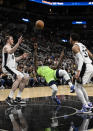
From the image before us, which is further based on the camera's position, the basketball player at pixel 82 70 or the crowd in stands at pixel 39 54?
the crowd in stands at pixel 39 54

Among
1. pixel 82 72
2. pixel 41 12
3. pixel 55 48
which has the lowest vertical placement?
pixel 55 48

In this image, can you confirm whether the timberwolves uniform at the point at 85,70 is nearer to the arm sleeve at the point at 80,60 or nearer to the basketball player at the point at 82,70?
the basketball player at the point at 82,70

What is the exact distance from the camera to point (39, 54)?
869 inches

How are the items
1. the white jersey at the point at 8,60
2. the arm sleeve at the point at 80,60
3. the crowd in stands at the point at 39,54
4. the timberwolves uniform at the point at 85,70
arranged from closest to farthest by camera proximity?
1. the arm sleeve at the point at 80,60
2. the timberwolves uniform at the point at 85,70
3. the white jersey at the point at 8,60
4. the crowd in stands at the point at 39,54

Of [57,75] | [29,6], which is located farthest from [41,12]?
[57,75]

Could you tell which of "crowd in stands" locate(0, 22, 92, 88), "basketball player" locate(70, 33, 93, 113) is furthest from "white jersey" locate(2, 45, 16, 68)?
"crowd in stands" locate(0, 22, 92, 88)

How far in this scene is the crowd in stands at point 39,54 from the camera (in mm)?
13049

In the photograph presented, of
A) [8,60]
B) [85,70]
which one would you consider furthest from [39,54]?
[85,70]

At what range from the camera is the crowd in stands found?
1305cm

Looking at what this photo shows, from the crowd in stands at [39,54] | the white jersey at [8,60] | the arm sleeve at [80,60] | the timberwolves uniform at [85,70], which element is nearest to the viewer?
the arm sleeve at [80,60]

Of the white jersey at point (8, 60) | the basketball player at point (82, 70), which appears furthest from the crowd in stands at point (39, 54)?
the basketball player at point (82, 70)

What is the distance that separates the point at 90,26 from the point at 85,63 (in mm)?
32003

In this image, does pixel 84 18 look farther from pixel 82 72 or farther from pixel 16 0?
pixel 82 72

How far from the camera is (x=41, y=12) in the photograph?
31094 mm
